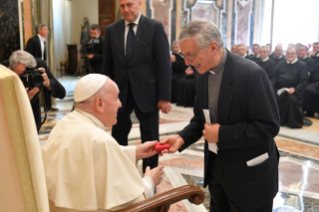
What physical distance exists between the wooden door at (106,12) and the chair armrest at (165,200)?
10.4 metres

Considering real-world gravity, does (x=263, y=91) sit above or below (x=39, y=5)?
below

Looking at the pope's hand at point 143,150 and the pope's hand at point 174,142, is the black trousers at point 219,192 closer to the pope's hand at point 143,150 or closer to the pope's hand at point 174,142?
the pope's hand at point 174,142

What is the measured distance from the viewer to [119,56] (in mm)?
3271

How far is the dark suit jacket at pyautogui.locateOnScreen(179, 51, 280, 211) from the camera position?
1.67 meters

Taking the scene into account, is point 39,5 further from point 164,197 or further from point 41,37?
point 164,197

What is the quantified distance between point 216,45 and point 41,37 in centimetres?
623

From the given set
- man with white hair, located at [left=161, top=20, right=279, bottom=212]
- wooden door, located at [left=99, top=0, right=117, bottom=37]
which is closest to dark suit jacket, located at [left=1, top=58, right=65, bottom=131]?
man with white hair, located at [left=161, top=20, right=279, bottom=212]

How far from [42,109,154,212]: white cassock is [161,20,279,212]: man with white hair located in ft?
1.67

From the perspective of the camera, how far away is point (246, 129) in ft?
5.58

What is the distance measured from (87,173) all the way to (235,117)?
83 centimetres

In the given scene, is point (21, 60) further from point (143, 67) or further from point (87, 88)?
point (87, 88)

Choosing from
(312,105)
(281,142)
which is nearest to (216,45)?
(281,142)

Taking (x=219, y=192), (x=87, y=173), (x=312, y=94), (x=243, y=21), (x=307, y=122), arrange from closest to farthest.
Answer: (x=87, y=173), (x=219, y=192), (x=307, y=122), (x=312, y=94), (x=243, y=21)

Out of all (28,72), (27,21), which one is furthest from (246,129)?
(27,21)
